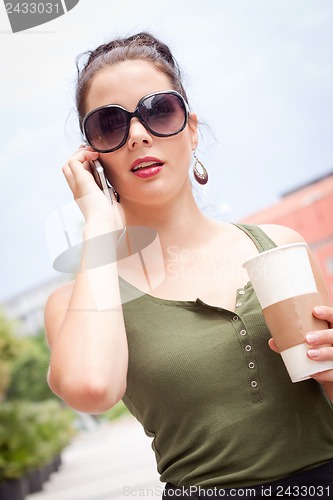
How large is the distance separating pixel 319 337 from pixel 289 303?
0.18 feet

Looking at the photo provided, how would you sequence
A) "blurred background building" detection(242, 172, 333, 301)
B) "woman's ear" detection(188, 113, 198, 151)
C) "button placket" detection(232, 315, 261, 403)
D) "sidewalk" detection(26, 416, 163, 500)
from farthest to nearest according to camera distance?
"blurred background building" detection(242, 172, 333, 301)
"sidewalk" detection(26, 416, 163, 500)
"woman's ear" detection(188, 113, 198, 151)
"button placket" detection(232, 315, 261, 403)

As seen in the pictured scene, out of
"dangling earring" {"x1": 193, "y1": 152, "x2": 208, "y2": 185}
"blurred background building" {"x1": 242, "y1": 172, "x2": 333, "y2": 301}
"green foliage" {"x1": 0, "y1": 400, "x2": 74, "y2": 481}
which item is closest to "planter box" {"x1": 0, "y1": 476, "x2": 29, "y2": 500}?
"green foliage" {"x1": 0, "y1": 400, "x2": 74, "y2": 481}

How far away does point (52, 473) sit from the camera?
26.8 feet

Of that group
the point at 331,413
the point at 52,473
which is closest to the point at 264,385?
the point at 331,413

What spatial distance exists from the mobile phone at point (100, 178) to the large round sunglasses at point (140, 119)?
1.0 inches

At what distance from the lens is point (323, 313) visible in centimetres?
90

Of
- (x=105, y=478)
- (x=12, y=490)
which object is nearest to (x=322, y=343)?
(x=12, y=490)

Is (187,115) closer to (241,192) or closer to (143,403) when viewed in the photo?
(143,403)

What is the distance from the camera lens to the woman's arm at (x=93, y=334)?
91 cm

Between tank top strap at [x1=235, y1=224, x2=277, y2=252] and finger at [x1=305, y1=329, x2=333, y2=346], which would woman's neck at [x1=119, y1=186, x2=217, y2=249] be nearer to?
tank top strap at [x1=235, y1=224, x2=277, y2=252]

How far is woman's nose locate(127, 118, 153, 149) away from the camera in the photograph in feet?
3.51

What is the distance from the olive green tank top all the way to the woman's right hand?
180 mm

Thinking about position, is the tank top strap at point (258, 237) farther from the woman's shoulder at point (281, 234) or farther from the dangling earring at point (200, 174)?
the dangling earring at point (200, 174)

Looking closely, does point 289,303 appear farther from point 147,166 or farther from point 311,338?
point 147,166
